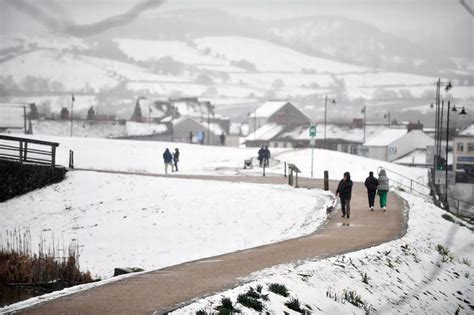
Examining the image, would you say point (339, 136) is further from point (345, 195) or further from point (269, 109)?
point (345, 195)

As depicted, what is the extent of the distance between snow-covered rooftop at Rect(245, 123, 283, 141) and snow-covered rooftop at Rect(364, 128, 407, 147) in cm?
2211

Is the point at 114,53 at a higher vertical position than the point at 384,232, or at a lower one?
higher

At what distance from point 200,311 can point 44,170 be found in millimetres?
34754

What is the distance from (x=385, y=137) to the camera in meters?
128

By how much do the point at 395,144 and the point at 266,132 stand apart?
35.1 meters

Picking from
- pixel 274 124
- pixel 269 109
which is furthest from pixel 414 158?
pixel 269 109

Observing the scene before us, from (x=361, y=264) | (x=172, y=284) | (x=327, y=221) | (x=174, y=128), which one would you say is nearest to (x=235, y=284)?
(x=172, y=284)

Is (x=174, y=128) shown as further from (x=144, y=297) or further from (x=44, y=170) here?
(x=144, y=297)

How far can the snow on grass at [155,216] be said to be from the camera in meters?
30.2

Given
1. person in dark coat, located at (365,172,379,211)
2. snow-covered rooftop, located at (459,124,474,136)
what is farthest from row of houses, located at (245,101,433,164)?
person in dark coat, located at (365,172,379,211)

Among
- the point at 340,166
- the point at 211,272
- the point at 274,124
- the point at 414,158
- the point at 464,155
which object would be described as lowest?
the point at 414,158

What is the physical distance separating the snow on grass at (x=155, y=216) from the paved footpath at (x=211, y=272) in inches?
93.0

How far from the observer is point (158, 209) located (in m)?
38.2

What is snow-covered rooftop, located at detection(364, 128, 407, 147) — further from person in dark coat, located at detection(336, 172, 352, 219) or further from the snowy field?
person in dark coat, located at detection(336, 172, 352, 219)
